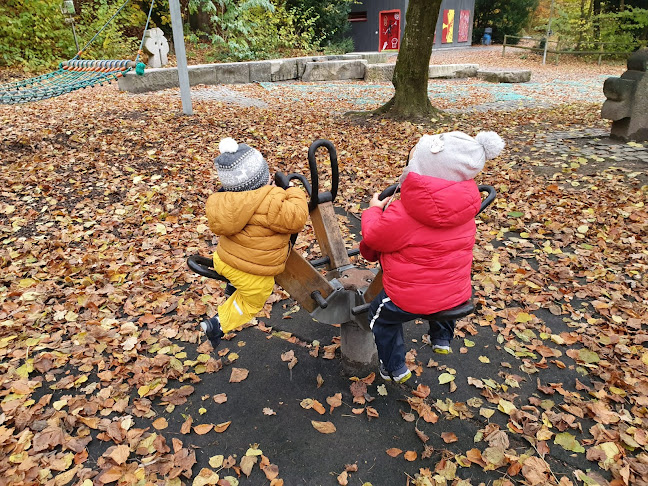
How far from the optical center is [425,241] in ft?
7.00

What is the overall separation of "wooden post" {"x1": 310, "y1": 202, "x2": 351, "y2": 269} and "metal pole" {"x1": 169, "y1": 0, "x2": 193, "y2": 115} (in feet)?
23.8

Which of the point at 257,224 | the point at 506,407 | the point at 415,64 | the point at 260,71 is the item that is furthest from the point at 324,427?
the point at 260,71

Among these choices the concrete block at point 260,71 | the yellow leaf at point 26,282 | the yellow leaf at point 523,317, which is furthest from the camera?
the concrete block at point 260,71

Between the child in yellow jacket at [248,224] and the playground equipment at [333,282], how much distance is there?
12 cm

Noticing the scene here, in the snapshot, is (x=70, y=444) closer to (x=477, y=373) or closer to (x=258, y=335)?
(x=258, y=335)

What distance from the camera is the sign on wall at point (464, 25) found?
28.8 metres

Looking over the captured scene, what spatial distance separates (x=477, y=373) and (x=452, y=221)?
1.43m

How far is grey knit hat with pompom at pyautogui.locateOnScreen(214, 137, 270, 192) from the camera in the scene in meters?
2.14

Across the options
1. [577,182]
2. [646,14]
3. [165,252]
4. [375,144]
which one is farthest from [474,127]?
[646,14]

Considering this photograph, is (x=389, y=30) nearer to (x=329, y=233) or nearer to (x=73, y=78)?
(x=73, y=78)

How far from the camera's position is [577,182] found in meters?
5.89

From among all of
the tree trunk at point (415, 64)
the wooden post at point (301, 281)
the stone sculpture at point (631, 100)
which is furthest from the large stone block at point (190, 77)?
the wooden post at point (301, 281)

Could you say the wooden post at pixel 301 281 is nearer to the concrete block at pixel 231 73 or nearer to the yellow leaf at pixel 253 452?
the yellow leaf at pixel 253 452

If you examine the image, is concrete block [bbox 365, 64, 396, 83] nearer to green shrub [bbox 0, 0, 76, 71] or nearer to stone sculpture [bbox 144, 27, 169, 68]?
stone sculpture [bbox 144, 27, 169, 68]
